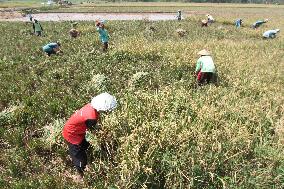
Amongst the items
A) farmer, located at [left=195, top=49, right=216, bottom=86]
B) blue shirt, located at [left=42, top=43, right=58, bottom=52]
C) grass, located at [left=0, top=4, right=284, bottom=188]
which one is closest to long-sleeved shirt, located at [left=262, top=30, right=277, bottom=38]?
grass, located at [left=0, top=4, right=284, bottom=188]

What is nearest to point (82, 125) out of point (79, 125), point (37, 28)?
point (79, 125)

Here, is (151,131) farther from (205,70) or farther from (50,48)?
(50,48)

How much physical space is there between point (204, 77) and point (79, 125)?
20.0ft

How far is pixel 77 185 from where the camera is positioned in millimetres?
6793

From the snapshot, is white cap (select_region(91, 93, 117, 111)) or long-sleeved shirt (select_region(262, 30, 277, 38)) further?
long-sleeved shirt (select_region(262, 30, 277, 38))

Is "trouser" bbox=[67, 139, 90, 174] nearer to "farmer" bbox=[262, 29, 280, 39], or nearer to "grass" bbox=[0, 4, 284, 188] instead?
"grass" bbox=[0, 4, 284, 188]

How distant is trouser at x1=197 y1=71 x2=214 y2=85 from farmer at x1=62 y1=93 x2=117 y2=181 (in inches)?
215

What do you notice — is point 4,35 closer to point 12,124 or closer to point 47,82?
point 47,82

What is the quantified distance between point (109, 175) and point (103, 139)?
807 millimetres

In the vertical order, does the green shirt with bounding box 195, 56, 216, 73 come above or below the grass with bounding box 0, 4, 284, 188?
above

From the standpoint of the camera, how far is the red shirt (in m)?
6.73

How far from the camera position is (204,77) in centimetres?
1190

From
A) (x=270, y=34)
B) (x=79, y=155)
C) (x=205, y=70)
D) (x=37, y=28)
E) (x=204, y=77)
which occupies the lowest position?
(x=79, y=155)

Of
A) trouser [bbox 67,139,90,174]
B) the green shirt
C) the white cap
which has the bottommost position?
trouser [bbox 67,139,90,174]
